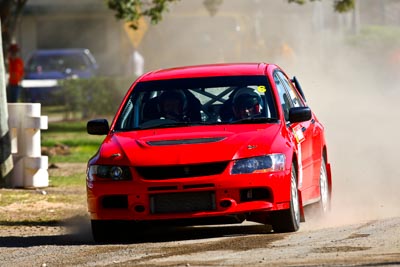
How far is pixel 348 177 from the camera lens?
17.3 m

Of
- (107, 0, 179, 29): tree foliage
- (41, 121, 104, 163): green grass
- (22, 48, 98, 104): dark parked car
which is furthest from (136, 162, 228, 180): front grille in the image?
(22, 48, 98, 104): dark parked car

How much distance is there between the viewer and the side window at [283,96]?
1205 cm

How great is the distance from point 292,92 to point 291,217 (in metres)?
2.13

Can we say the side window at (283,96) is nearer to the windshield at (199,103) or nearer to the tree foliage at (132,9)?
the windshield at (199,103)

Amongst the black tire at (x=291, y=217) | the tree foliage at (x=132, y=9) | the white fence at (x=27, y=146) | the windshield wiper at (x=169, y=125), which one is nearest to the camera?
the black tire at (x=291, y=217)

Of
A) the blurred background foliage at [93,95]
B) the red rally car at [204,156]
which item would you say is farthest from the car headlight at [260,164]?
the blurred background foliage at [93,95]

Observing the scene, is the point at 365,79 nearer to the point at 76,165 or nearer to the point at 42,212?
the point at 76,165

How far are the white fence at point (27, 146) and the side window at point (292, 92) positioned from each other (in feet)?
17.8

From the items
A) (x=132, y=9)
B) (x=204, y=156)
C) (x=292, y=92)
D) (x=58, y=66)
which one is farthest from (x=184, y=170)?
(x=58, y=66)

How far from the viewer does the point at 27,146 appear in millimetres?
17781

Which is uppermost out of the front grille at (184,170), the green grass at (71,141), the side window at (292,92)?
the side window at (292,92)

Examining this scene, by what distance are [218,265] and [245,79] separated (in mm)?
3236

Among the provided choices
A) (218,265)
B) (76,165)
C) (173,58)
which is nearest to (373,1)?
(173,58)

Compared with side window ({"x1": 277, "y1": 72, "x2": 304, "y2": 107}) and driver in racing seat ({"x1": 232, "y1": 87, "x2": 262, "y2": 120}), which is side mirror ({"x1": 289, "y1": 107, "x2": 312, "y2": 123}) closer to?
driver in racing seat ({"x1": 232, "y1": 87, "x2": 262, "y2": 120})
